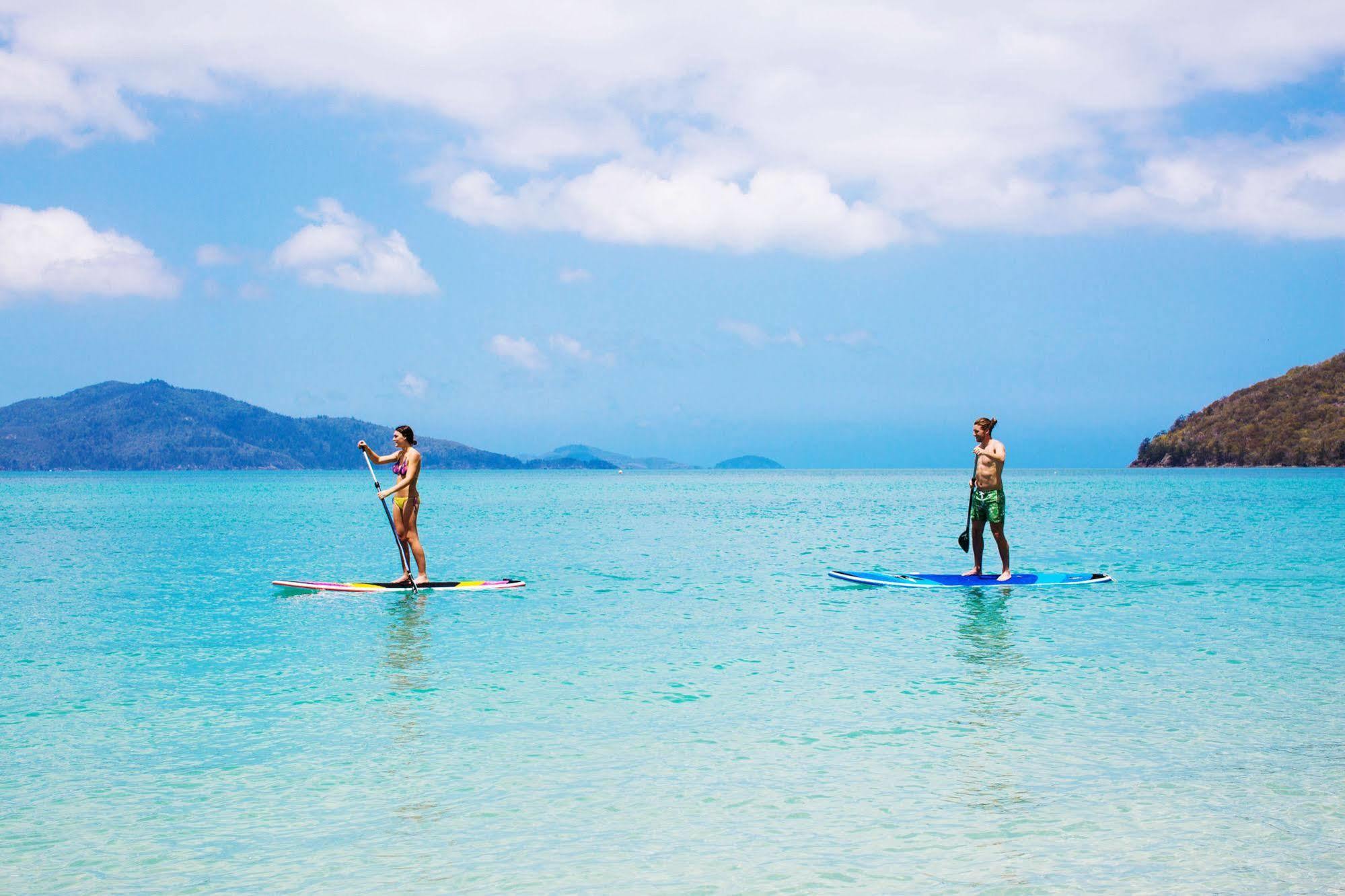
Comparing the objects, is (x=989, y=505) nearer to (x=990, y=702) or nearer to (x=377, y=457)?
(x=990, y=702)

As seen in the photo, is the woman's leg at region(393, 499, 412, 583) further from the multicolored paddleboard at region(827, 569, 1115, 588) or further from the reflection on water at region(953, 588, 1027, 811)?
the reflection on water at region(953, 588, 1027, 811)

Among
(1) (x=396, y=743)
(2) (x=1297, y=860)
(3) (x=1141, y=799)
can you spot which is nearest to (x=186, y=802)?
(1) (x=396, y=743)

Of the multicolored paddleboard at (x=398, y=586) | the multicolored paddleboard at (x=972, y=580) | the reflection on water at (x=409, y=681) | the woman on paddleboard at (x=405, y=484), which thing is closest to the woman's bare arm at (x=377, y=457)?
the woman on paddleboard at (x=405, y=484)

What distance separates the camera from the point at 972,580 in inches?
875

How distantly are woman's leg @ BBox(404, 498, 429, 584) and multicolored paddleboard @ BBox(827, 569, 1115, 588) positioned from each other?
29.4 feet

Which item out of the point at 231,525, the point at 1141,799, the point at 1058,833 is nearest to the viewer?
the point at 1058,833

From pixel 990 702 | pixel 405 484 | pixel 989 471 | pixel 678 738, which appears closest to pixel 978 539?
pixel 989 471

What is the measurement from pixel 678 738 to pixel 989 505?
11.8 meters

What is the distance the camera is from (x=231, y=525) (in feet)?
184

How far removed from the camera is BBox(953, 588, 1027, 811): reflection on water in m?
8.55

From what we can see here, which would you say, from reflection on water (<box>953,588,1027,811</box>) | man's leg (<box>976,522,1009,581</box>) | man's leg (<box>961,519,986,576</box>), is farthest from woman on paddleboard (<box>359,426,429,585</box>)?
man's leg (<box>976,522,1009,581</box>)

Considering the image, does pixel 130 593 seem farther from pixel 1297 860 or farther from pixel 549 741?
pixel 1297 860

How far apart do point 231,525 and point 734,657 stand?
47.3 meters

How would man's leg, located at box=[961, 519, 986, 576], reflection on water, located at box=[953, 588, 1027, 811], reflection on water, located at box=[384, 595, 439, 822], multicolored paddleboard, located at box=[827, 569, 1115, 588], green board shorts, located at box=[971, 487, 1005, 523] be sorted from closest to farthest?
reflection on water, located at box=[384, 595, 439, 822] → reflection on water, located at box=[953, 588, 1027, 811] → green board shorts, located at box=[971, 487, 1005, 523] → man's leg, located at box=[961, 519, 986, 576] → multicolored paddleboard, located at box=[827, 569, 1115, 588]
